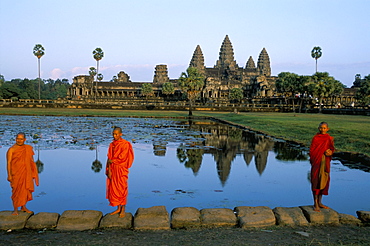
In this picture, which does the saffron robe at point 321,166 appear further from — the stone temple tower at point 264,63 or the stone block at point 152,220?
the stone temple tower at point 264,63

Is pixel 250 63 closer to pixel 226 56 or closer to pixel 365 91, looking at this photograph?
pixel 226 56

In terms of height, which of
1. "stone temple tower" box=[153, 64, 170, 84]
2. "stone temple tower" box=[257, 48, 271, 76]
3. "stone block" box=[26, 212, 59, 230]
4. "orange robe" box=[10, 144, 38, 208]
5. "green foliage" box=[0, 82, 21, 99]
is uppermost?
"stone temple tower" box=[257, 48, 271, 76]

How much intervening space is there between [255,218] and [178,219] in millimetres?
1253

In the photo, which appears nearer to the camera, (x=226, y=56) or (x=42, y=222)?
(x=42, y=222)

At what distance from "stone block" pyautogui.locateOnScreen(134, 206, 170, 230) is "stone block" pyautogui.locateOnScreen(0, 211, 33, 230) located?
178cm

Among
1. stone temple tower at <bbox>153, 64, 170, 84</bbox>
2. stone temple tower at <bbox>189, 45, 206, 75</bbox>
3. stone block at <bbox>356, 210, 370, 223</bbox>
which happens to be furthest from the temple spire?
stone block at <bbox>356, 210, 370, 223</bbox>

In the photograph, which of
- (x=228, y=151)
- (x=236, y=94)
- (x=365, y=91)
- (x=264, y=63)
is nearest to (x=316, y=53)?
(x=365, y=91)

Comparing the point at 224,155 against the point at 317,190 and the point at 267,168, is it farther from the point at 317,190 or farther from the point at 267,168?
the point at 317,190

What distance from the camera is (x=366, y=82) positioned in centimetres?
7612

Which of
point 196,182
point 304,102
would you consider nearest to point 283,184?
point 196,182

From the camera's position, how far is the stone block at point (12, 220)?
6.09m

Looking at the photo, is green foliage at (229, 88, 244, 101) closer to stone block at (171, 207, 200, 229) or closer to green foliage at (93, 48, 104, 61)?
green foliage at (93, 48, 104, 61)

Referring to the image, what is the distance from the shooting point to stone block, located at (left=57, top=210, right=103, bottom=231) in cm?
609

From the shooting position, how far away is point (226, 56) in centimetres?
18288
